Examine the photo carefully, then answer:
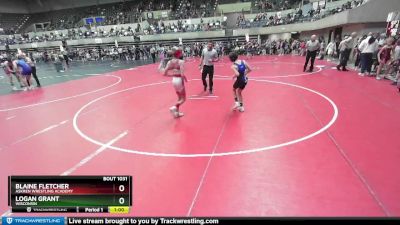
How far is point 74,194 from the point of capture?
2.55 m

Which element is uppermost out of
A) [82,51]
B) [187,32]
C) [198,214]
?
[187,32]

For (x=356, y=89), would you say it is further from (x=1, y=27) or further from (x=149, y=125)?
(x=1, y=27)

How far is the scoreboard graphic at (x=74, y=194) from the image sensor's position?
254 centimetres

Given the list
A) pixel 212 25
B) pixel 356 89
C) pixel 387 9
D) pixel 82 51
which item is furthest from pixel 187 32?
pixel 356 89

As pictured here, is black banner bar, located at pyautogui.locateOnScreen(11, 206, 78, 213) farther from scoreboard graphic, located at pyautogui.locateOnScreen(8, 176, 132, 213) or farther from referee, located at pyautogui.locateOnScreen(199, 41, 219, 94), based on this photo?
referee, located at pyautogui.locateOnScreen(199, 41, 219, 94)

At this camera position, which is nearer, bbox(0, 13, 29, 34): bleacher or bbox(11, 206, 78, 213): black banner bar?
bbox(11, 206, 78, 213): black banner bar

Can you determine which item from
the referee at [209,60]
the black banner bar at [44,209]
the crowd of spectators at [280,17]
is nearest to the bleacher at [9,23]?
the crowd of spectators at [280,17]

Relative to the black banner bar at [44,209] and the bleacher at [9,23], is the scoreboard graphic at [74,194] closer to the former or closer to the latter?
the black banner bar at [44,209]

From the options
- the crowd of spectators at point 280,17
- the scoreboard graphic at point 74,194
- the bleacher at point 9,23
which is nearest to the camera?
the scoreboard graphic at point 74,194

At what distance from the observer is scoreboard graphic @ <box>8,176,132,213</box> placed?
2.54 m

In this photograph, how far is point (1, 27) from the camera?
46812 millimetres

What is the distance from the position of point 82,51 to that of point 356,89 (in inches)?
1362

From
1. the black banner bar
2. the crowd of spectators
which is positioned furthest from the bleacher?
the black banner bar

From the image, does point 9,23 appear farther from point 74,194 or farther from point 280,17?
point 74,194
